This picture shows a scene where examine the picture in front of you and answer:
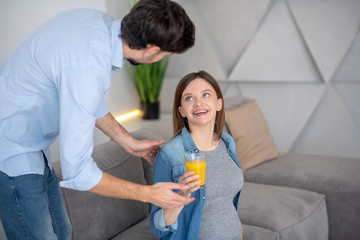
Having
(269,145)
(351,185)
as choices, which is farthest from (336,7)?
(351,185)

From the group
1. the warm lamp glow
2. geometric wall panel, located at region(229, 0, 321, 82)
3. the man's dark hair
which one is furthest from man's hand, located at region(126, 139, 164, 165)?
geometric wall panel, located at region(229, 0, 321, 82)

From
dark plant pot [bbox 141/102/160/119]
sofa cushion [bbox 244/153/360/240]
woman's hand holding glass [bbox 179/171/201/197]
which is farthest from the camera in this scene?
dark plant pot [bbox 141/102/160/119]

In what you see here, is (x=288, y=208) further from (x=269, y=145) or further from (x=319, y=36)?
(x=319, y=36)

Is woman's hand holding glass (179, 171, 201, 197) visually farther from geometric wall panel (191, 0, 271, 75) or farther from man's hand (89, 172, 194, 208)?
geometric wall panel (191, 0, 271, 75)

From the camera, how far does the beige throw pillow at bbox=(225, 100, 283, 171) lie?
10.6 feet

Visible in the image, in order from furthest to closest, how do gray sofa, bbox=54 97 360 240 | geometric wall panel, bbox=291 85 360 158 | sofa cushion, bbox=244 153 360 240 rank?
geometric wall panel, bbox=291 85 360 158 → sofa cushion, bbox=244 153 360 240 → gray sofa, bbox=54 97 360 240

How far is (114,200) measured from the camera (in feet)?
6.89

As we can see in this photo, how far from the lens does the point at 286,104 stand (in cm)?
410

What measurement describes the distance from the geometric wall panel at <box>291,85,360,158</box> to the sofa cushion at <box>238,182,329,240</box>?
1.27 meters

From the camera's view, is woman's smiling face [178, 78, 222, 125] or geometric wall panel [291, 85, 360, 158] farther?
geometric wall panel [291, 85, 360, 158]

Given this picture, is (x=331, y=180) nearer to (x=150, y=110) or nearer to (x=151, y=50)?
(x=150, y=110)

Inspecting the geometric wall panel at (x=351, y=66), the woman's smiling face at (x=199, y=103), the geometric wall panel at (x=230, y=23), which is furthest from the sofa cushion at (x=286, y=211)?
the geometric wall panel at (x=230, y=23)

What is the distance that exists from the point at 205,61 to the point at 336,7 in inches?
50.2

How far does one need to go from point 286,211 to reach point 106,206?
1056 mm
